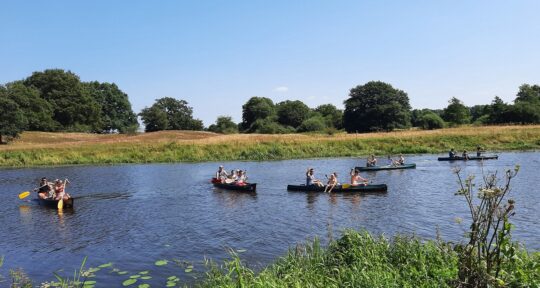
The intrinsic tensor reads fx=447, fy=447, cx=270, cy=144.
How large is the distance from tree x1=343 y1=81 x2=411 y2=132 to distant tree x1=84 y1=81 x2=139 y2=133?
56.5m

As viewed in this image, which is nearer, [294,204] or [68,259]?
[68,259]

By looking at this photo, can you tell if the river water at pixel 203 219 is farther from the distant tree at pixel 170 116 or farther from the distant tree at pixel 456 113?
the distant tree at pixel 170 116

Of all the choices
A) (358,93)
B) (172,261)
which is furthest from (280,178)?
(358,93)

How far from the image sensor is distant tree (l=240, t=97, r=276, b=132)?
125 m

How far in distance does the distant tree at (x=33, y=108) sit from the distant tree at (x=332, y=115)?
64.4m

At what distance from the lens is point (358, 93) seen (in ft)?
329

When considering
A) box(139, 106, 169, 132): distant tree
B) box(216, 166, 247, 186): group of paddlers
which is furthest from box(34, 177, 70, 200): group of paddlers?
box(139, 106, 169, 132): distant tree

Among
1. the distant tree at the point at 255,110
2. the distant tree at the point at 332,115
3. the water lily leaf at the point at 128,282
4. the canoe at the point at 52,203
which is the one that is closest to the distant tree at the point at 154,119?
the distant tree at the point at 255,110

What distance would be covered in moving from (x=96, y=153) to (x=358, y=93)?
61.5 m

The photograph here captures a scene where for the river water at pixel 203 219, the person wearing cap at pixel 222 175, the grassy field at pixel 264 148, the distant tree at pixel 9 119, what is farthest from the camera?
the distant tree at pixel 9 119

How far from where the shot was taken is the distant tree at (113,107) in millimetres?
116375

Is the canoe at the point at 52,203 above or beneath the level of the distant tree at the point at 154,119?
beneath

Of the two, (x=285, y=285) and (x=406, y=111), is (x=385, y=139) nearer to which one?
(x=406, y=111)

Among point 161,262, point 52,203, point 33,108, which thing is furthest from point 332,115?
point 161,262
